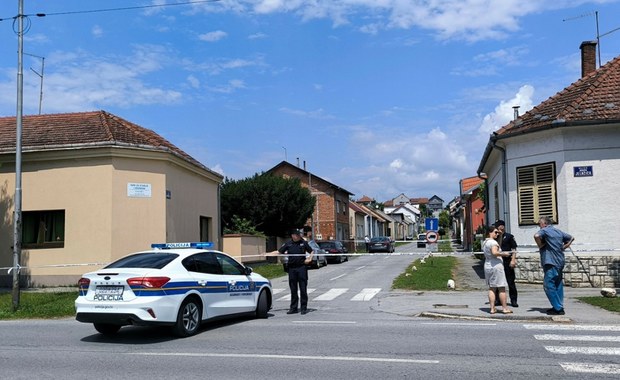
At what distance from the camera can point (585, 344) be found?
8117 mm

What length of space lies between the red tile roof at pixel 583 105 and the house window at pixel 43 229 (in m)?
14.7

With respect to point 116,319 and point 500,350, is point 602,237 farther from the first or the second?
point 116,319

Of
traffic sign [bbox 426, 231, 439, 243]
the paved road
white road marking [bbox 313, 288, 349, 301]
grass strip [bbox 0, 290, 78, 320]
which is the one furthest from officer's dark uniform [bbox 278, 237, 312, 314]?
traffic sign [bbox 426, 231, 439, 243]

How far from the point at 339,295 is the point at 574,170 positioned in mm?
7520

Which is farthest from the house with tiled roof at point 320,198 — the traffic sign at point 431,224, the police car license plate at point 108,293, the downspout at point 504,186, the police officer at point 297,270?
the police car license plate at point 108,293

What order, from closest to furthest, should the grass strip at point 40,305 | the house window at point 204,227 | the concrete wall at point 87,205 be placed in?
the grass strip at point 40,305 → the concrete wall at point 87,205 → the house window at point 204,227

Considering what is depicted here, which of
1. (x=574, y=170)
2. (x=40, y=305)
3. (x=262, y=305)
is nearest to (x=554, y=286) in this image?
(x=262, y=305)

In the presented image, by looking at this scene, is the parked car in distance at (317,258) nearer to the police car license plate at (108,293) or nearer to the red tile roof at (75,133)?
the red tile roof at (75,133)

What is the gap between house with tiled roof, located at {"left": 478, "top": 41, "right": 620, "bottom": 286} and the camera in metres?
15.9

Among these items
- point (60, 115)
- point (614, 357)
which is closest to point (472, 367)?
point (614, 357)

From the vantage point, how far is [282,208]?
39312 mm

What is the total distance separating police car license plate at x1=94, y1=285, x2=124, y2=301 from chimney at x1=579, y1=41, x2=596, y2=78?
1874 cm

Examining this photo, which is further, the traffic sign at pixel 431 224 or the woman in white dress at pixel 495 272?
the traffic sign at pixel 431 224

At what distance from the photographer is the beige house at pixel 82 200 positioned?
18.3 m
